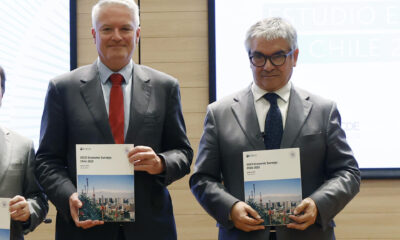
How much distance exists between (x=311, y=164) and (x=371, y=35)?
6.01ft

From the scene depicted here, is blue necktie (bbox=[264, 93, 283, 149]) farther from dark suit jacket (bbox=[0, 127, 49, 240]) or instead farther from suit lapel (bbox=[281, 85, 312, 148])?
dark suit jacket (bbox=[0, 127, 49, 240])

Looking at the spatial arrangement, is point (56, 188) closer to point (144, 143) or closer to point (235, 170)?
point (144, 143)

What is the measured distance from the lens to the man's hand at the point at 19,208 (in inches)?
82.2

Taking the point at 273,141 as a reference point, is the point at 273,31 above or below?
above

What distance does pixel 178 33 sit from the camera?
11.9 feet

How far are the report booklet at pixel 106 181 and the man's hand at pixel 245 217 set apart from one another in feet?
1.28

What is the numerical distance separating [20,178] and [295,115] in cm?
122

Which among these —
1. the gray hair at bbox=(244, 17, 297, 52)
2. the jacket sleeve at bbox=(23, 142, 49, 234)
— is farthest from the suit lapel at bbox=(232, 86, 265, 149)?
the jacket sleeve at bbox=(23, 142, 49, 234)

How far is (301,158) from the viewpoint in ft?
6.61

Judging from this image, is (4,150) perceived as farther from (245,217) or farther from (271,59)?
(271,59)

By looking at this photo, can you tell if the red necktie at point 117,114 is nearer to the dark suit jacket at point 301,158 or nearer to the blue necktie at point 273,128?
the dark suit jacket at point 301,158

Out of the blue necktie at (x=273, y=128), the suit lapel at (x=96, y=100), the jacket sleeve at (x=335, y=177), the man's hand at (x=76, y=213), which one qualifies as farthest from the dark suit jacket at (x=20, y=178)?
the jacket sleeve at (x=335, y=177)

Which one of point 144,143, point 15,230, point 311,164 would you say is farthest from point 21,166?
point 311,164

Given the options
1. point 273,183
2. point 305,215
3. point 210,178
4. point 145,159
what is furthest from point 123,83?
point 305,215
